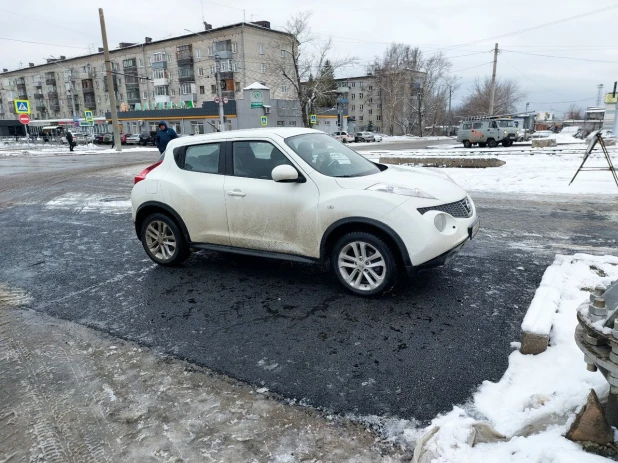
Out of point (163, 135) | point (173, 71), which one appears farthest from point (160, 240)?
point (173, 71)

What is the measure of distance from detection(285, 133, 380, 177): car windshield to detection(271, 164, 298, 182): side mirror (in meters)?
0.26

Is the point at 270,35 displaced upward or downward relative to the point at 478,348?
upward

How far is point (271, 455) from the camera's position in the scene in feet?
7.82

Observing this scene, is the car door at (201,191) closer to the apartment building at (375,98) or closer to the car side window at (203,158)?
the car side window at (203,158)

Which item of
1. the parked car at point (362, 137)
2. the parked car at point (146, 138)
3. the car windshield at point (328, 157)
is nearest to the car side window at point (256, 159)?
the car windshield at point (328, 157)

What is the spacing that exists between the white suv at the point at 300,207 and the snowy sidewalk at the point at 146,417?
1757mm

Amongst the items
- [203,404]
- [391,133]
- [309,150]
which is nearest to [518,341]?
[203,404]

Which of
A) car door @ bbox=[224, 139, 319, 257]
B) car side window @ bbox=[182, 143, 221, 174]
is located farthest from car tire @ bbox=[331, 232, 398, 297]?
car side window @ bbox=[182, 143, 221, 174]

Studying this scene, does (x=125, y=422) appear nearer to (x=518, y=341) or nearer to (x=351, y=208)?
(x=351, y=208)

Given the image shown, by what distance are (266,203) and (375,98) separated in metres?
97.3

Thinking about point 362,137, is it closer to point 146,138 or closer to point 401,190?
point 146,138

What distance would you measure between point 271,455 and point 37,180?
17478 millimetres

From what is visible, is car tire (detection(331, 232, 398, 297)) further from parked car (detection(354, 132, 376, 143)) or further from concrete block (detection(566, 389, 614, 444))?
parked car (detection(354, 132, 376, 143))

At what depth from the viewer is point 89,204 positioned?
35.5 ft
